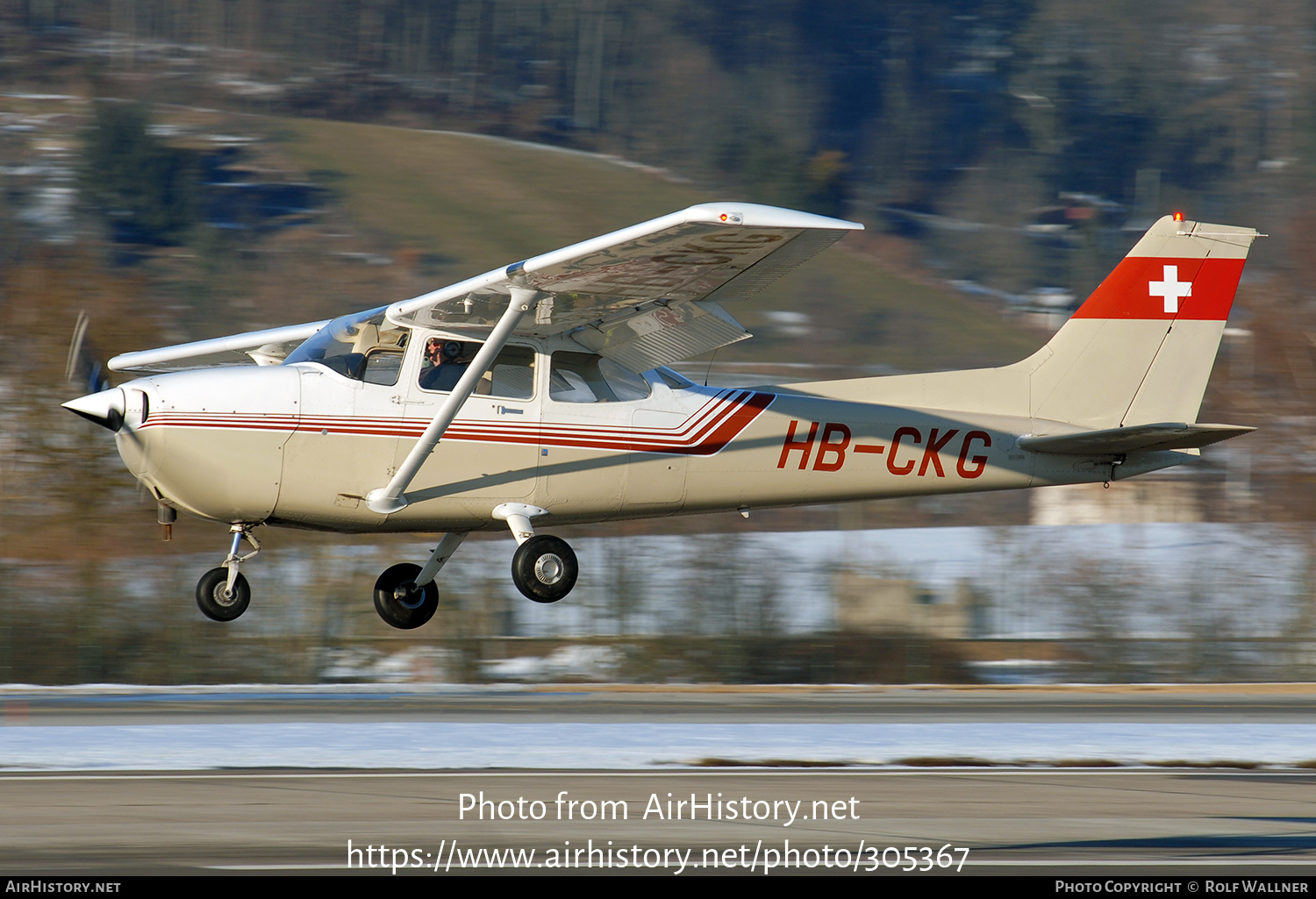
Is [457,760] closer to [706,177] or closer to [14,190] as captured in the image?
[14,190]

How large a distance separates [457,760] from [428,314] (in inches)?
162

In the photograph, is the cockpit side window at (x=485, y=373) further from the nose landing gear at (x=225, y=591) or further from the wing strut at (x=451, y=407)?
the nose landing gear at (x=225, y=591)

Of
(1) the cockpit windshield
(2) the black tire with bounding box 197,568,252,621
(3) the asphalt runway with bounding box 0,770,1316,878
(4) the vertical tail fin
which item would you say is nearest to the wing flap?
(1) the cockpit windshield

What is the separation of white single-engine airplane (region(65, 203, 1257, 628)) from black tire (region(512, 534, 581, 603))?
0.6 inches

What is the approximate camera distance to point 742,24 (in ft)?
374

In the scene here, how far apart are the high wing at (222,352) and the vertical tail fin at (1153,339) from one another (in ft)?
21.0

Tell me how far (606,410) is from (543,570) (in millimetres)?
1335

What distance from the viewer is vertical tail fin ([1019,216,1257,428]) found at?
42.9ft

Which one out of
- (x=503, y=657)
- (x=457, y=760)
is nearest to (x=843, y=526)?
(x=503, y=657)

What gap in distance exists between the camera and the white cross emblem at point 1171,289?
518 inches

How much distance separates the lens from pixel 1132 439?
1221cm

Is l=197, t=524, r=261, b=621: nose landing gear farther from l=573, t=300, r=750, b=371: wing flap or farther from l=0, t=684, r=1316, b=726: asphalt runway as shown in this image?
l=0, t=684, r=1316, b=726: asphalt runway

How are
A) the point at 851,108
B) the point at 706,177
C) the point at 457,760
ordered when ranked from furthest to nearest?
the point at 851,108 < the point at 706,177 < the point at 457,760

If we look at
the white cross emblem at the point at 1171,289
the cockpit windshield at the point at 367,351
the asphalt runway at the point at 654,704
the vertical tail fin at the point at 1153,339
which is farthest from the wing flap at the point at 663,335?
the asphalt runway at the point at 654,704
